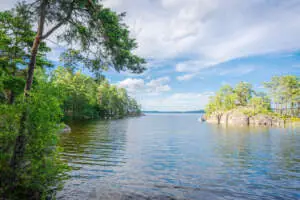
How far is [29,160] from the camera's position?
20.1 ft

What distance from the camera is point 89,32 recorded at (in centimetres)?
888

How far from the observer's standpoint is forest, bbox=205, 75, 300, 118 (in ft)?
237

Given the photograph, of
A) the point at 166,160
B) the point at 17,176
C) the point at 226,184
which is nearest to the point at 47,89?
the point at 17,176

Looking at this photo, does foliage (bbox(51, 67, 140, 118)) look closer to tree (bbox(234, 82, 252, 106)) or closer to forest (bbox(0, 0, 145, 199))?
forest (bbox(0, 0, 145, 199))

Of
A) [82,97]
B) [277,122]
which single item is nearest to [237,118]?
[277,122]

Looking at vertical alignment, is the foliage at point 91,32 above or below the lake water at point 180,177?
above

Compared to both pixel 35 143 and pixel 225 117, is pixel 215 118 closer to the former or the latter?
pixel 225 117

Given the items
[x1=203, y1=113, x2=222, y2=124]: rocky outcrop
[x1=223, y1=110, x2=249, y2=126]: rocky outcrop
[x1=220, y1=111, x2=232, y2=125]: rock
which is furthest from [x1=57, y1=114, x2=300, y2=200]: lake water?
[x1=203, y1=113, x2=222, y2=124]: rocky outcrop

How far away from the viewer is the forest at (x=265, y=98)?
72.2 meters

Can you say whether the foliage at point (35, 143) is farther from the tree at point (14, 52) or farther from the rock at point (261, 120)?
the rock at point (261, 120)

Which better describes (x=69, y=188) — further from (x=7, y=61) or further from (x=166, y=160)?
(x=7, y=61)

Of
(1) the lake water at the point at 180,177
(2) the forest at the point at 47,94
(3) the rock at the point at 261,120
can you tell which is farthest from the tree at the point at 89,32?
(3) the rock at the point at 261,120

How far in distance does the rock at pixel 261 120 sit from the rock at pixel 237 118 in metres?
2.00

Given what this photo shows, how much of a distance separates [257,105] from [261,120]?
35.3 feet
